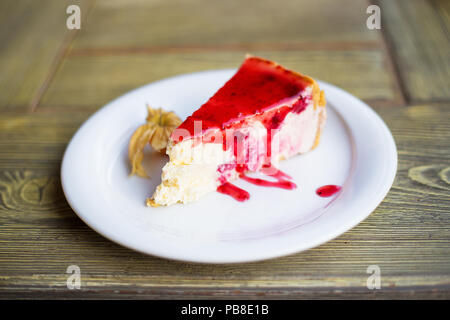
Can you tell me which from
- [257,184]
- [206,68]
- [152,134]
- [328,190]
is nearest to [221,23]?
[206,68]

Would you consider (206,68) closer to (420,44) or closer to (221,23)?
(221,23)

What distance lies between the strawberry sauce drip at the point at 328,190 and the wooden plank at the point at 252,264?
4.9 inches

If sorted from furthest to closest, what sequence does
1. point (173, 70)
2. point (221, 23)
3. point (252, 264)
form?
point (221, 23) → point (173, 70) → point (252, 264)

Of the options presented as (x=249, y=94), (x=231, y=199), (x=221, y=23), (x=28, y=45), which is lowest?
(x=231, y=199)

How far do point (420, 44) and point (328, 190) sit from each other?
3.70 feet

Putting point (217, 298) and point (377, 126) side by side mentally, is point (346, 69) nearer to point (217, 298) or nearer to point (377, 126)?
point (377, 126)

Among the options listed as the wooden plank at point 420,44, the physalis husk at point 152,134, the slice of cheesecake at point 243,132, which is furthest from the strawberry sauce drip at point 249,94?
the wooden plank at point 420,44

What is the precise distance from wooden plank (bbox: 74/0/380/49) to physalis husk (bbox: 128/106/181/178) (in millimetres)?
763

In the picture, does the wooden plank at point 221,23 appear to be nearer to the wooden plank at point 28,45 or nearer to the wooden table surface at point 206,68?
the wooden table surface at point 206,68

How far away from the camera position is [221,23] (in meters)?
2.35

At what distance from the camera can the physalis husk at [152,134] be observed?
4.77 ft

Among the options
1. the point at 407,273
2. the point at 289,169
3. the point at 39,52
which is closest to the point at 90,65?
the point at 39,52

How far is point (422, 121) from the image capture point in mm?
1613

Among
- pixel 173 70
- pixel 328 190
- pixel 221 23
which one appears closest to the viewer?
pixel 328 190
